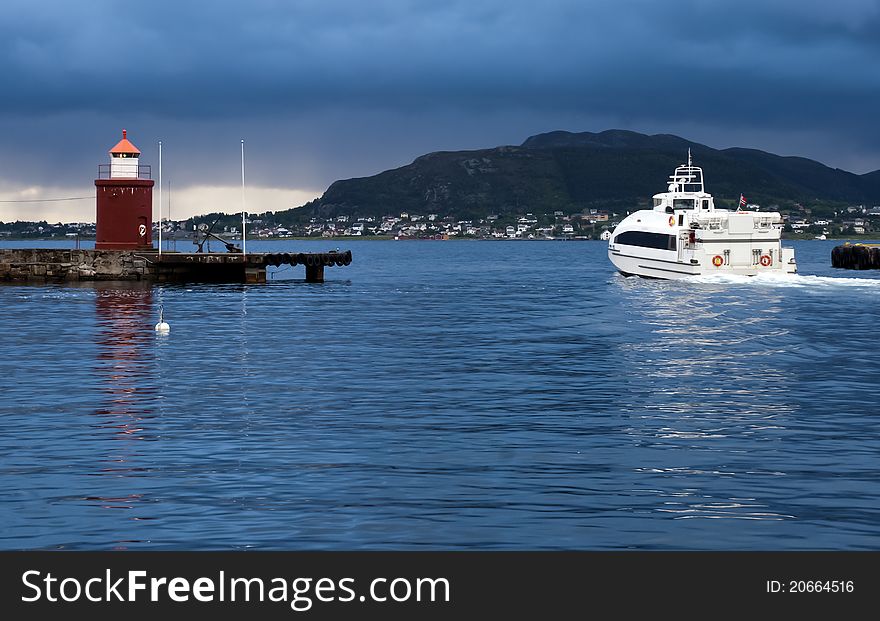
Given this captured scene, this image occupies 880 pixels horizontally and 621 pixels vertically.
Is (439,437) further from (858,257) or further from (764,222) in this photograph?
(858,257)

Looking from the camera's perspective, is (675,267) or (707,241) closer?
A: (707,241)

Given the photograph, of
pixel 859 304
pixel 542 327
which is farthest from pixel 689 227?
pixel 542 327

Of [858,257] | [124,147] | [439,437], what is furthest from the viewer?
[858,257]

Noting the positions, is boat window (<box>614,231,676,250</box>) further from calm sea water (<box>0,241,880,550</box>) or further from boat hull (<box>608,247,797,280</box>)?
calm sea water (<box>0,241,880,550</box>)

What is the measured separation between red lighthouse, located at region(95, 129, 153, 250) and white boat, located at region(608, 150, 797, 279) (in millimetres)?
34577

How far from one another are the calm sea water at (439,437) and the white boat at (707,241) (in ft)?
102

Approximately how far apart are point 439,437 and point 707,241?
6097 centimetres

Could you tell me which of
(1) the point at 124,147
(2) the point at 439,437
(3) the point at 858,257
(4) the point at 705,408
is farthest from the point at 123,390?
(3) the point at 858,257

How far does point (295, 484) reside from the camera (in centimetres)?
1677

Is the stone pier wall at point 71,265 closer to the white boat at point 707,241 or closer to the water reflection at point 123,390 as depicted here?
the water reflection at point 123,390

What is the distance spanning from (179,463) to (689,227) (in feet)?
213

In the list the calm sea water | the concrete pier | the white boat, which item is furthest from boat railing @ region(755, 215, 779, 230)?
the calm sea water

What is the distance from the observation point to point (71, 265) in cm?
8200
